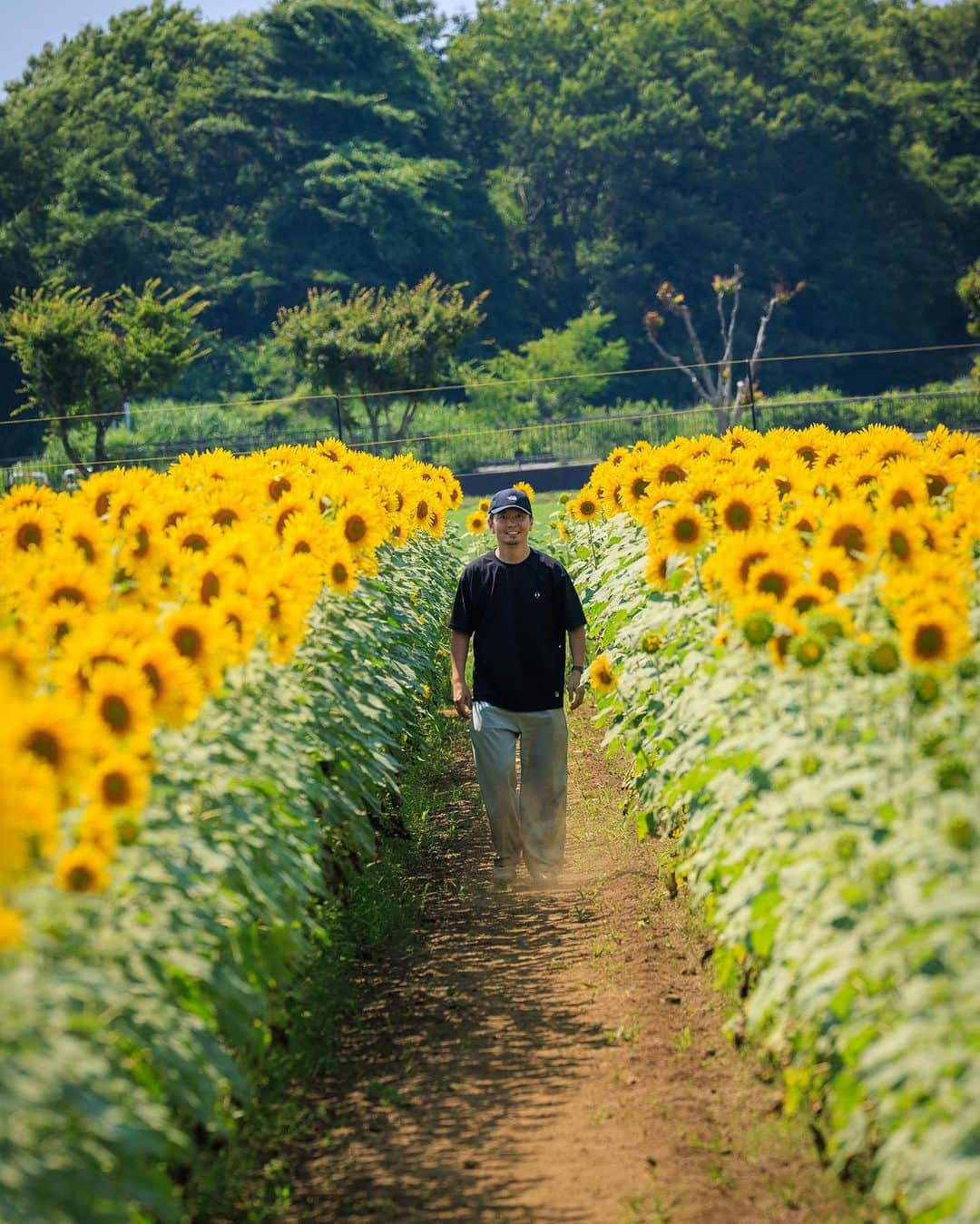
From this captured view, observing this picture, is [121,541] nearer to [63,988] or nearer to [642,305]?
[63,988]

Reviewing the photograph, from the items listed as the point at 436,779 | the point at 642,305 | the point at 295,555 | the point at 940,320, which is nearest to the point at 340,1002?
the point at 295,555

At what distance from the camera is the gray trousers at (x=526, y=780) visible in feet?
24.4

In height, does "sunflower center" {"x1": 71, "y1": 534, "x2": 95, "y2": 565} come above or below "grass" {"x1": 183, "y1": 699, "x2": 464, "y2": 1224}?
above

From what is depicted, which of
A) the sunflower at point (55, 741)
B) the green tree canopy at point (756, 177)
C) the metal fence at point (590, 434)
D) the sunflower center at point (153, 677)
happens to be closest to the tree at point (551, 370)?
the green tree canopy at point (756, 177)

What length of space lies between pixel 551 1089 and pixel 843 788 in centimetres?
177

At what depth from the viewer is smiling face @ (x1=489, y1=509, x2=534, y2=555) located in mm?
7496

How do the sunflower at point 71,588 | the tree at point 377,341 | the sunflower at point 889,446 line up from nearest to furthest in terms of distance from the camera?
the sunflower at point 71,588 < the sunflower at point 889,446 < the tree at point 377,341

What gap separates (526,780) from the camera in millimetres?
7527

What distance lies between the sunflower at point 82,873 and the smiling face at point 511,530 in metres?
4.28

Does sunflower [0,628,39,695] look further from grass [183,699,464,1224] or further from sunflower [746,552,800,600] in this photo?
sunflower [746,552,800,600]

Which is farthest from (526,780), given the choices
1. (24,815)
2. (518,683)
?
(24,815)

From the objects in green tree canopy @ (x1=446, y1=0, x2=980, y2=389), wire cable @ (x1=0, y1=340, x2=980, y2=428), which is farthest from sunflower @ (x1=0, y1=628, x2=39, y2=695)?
green tree canopy @ (x1=446, y1=0, x2=980, y2=389)

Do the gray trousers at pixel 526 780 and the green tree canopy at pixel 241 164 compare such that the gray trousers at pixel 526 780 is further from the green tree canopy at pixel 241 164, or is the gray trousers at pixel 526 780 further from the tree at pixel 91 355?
the green tree canopy at pixel 241 164

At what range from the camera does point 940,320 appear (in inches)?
2304
